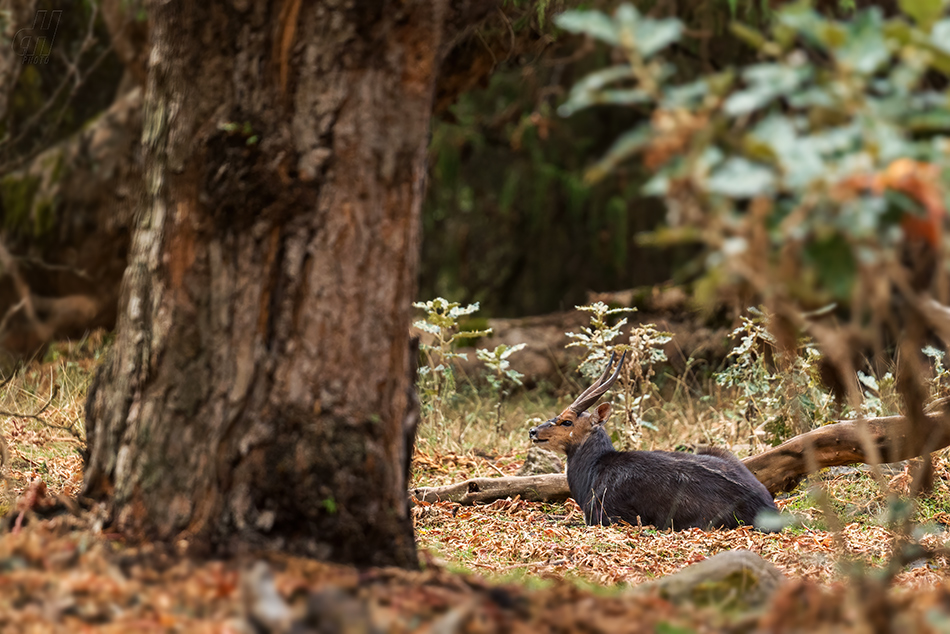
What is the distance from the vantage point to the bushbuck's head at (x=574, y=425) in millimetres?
5652

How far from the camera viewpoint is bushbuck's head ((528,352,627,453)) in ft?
18.5

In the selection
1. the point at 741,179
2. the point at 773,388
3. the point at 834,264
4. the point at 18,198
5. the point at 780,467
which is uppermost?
the point at 18,198

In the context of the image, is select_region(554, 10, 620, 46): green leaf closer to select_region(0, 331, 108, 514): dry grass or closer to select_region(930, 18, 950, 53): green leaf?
select_region(930, 18, 950, 53): green leaf

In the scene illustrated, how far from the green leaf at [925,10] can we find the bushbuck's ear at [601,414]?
425cm

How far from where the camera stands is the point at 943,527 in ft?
15.2

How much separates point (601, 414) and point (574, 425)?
8.5 inches

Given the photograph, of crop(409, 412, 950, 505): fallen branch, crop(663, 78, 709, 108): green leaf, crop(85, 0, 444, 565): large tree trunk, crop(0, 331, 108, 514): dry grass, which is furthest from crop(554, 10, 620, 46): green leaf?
crop(409, 412, 950, 505): fallen branch

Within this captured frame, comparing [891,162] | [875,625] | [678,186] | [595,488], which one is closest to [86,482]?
[678,186]

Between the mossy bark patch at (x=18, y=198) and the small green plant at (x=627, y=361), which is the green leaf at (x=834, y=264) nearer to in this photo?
the small green plant at (x=627, y=361)

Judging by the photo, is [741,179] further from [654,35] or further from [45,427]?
[45,427]

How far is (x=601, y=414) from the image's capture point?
5766mm

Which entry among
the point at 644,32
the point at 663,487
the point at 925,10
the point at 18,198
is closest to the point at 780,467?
the point at 663,487

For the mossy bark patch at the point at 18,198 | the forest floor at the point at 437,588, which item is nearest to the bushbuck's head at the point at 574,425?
the forest floor at the point at 437,588

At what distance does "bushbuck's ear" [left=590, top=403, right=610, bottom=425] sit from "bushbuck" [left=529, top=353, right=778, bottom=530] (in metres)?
0.13
